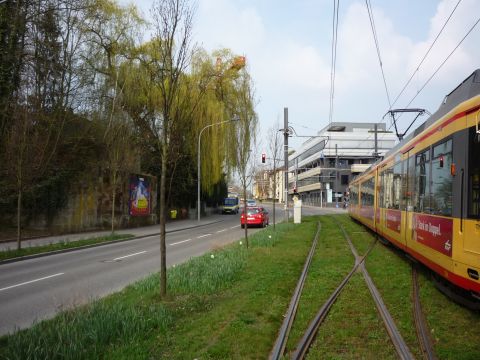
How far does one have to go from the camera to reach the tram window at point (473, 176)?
263 inches

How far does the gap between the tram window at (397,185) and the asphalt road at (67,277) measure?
6.90 metres

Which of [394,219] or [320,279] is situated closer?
[320,279]

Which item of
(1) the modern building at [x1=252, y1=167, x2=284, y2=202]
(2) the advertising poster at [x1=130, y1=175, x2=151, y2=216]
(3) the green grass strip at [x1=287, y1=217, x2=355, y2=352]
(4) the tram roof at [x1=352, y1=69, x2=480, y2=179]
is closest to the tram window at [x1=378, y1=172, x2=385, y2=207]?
(3) the green grass strip at [x1=287, y1=217, x2=355, y2=352]

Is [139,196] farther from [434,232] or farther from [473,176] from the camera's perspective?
[473,176]

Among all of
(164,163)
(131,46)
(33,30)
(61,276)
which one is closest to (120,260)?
(61,276)

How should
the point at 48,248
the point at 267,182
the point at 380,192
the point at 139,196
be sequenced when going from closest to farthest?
1. the point at 380,192
2. the point at 48,248
3. the point at 139,196
4. the point at 267,182

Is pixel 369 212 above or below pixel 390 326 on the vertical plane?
above

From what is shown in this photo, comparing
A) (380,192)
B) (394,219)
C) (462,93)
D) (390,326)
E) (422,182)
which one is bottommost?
(390,326)

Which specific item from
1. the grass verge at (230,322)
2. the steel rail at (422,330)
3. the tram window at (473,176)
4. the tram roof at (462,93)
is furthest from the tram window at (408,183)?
the tram window at (473,176)

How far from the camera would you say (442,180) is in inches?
316

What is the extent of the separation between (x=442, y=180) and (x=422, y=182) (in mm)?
1603

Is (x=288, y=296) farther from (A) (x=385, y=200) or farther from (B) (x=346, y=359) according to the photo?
(A) (x=385, y=200)

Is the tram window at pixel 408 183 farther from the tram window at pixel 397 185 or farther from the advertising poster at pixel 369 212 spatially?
the advertising poster at pixel 369 212

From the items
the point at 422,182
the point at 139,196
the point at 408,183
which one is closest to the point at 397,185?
the point at 408,183
